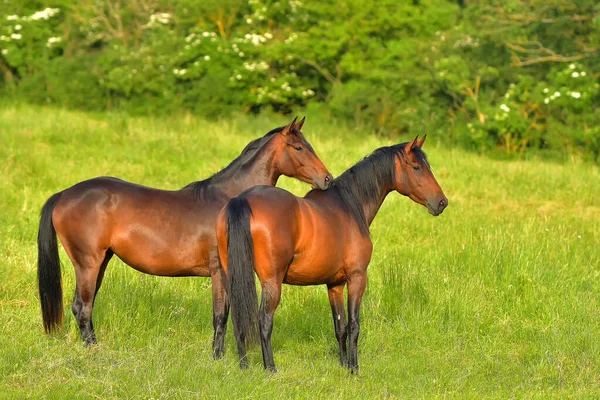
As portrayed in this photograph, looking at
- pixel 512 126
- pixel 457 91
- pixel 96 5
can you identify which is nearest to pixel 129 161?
pixel 512 126

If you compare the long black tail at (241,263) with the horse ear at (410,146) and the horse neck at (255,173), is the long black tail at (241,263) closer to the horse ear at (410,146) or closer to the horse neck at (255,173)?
the horse neck at (255,173)

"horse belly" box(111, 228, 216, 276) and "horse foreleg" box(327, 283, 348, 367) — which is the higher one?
"horse belly" box(111, 228, 216, 276)

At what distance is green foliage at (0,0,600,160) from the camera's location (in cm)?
2053

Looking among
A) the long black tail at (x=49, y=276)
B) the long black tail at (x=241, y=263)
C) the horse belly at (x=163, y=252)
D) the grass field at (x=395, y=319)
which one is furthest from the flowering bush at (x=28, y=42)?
the long black tail at (x=241, y=263)

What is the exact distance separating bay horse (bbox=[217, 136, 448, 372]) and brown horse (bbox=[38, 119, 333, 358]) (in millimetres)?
412

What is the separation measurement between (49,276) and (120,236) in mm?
672

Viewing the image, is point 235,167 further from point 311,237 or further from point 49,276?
point 49,276

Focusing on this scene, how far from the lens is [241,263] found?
579cm

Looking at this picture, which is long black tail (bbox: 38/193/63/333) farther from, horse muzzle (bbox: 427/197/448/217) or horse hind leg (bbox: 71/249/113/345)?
horse muzzle (bbox: 427/197/448/217)

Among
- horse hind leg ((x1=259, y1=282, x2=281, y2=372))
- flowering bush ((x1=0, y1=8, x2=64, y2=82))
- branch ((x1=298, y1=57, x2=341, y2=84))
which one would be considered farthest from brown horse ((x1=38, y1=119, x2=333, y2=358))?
flowering bush ((x1=0, y1=8, x2=64, y2=82))

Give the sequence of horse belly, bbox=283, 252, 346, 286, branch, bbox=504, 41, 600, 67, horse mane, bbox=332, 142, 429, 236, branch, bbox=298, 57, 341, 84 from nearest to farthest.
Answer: horse belly, bbox=283, 252, 346, 286
horse mane, bbox=332, 142, 429, 236
branch, bbox=504, 41, 600, 67
branch, bbox=298, 57, 341, 84

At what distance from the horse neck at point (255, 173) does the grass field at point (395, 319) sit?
1.20 meters

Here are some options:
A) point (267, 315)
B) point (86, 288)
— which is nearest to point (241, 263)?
point (267, 315)

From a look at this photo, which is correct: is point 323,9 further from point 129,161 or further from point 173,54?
point 129,161
